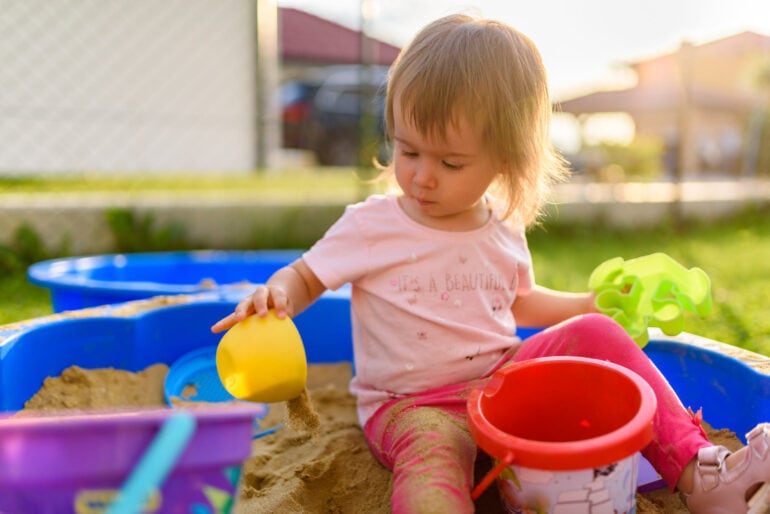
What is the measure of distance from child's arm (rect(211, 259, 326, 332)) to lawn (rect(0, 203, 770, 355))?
0.94m

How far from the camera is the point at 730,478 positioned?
0.90 meters

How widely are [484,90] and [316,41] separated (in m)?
5.79

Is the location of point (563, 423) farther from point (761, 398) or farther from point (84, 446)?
point (84, 446)

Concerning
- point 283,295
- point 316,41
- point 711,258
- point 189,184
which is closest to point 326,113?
point 316,41

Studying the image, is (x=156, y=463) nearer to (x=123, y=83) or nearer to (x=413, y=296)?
(x=413, y=296)

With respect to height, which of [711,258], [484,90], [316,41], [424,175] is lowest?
[711,258]

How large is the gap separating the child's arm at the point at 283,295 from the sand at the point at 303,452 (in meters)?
0.14

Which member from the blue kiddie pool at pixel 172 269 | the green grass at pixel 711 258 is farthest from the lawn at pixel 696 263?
the blue kiddie pool at pixel 172 269

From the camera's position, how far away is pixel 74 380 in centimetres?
134

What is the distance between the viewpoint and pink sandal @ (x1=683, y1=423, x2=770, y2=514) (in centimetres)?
87

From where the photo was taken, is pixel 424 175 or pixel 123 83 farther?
pixel 123 83

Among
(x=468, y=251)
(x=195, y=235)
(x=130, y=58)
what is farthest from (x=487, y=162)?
(x=130, y=58)

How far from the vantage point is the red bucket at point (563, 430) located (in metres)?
0.82

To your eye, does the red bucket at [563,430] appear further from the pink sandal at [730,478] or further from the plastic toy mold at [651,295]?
the plastic toy mold at [651,295]
